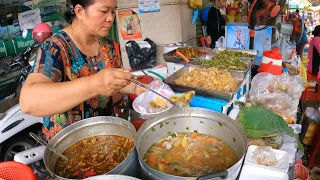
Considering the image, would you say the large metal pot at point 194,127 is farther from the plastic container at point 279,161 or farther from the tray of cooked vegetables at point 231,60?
the tray of cooked vegetables at point 231,60

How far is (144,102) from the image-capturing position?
2.16 m

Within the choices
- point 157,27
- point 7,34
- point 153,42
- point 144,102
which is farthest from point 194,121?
point 7,34

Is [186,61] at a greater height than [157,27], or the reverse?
[157,27]

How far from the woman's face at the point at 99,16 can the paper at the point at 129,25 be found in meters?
3.41

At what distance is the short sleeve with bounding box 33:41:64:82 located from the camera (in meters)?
1.58

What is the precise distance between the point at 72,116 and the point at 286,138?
1788mm

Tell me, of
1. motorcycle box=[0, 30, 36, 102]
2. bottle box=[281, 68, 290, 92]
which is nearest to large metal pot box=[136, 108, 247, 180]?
bottle box=[281, 68, 290, 92]

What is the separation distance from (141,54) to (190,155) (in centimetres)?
343

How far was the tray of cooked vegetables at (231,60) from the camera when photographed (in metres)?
2.94

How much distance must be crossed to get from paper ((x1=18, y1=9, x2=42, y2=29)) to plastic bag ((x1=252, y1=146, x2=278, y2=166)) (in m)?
6.03

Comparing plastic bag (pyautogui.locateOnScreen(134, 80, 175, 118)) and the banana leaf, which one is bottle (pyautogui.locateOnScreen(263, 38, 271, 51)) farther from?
plastic bag (pyautogui.locateOnScreen(134, 80, 175, 118))

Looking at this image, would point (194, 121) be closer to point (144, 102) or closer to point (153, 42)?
point (144, 102)

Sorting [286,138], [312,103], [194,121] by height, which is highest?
[194,121]

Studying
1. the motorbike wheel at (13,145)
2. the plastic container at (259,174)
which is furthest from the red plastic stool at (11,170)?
the motorbike wheel at (13,145)
